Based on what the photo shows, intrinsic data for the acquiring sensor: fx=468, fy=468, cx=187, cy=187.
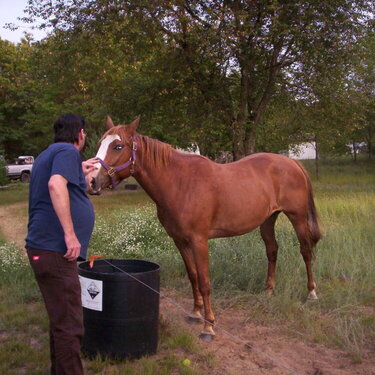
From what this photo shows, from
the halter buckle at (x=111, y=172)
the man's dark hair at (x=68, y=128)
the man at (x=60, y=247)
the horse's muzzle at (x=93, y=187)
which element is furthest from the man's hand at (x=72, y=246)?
the halter buckle at (x=111, y=172)

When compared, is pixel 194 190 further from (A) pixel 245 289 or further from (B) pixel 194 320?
(A) pixel 245 289

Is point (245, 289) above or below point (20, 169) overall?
below

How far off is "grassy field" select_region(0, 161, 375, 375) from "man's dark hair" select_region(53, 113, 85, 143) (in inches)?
74.4

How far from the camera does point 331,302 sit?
17.1 ft

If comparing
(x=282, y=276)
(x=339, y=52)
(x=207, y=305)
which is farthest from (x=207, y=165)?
(x=339, y=52)

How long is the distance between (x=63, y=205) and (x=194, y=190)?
1.94 meters

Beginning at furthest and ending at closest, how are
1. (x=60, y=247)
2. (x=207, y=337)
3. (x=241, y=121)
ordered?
(x=241, y=121), (x=207, y=337), (x=60, y=247)

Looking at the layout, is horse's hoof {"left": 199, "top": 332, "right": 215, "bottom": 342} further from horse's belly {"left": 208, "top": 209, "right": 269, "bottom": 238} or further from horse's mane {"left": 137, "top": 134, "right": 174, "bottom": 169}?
horse's mane {"left": 137, "top": 134, "right": 174, "bottom": 169}

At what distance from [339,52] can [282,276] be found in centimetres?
863

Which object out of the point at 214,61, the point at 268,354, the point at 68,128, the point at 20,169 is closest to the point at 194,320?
the point at 268,354

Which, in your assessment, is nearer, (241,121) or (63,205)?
(63,205)

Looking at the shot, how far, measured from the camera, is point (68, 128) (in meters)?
3.11

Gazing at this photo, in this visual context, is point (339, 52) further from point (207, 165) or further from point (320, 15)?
point (207, 165)

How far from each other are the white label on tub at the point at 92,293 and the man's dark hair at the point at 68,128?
1265mm
